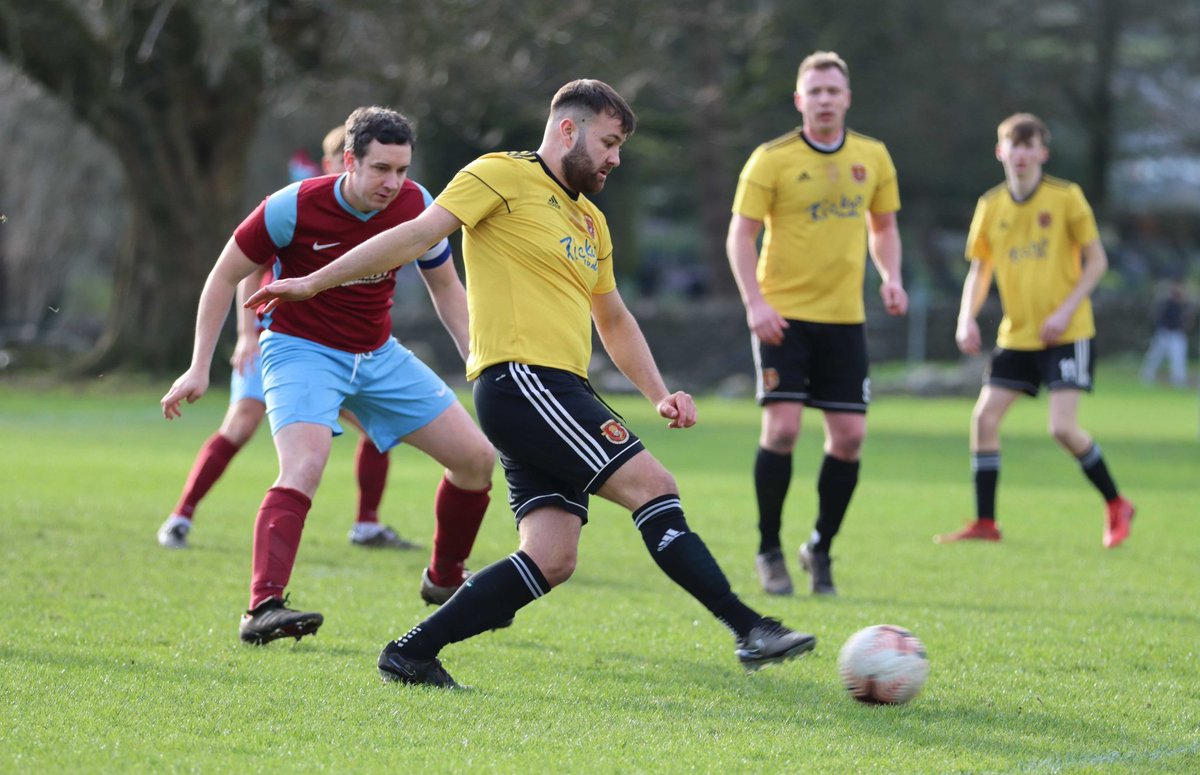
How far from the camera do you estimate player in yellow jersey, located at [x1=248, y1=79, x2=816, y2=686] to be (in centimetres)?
482

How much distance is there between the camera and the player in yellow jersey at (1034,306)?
929cm

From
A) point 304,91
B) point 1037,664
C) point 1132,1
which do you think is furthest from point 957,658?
point 1132,1

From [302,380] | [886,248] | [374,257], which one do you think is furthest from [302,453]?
[886,248]

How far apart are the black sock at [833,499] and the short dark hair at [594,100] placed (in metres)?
3.02

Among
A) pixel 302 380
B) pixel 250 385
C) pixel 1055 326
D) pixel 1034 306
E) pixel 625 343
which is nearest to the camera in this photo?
pixel 625 343

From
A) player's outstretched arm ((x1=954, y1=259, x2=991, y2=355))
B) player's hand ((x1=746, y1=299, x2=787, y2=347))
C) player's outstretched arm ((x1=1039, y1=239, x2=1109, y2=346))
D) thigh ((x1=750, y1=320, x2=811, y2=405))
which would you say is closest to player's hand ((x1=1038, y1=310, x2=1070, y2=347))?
player's outstretched arm ((x1=1039, y1=239, x2=1109, y2=346))

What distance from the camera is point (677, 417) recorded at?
16.0 ft

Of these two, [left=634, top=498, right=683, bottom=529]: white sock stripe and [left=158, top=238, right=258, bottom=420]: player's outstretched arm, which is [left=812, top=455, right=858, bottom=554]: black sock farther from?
[left=158, top=238, right=258, bottom=420]: player's outstretched arm

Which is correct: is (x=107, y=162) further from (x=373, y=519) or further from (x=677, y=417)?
(x=677, y=417)

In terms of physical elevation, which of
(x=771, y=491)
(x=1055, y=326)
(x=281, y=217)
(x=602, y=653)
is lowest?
(x=602, y=653)

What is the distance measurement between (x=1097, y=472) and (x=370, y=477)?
4493mm

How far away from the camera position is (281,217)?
19.3ft

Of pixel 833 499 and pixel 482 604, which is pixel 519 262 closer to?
pixel 482 604

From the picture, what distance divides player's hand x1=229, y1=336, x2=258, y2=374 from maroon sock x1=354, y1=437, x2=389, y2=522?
936 mm
